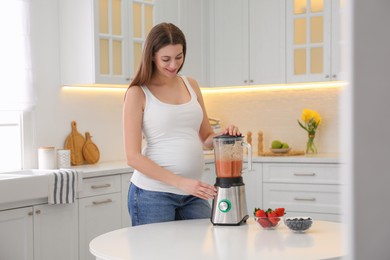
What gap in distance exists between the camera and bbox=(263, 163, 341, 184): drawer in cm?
453

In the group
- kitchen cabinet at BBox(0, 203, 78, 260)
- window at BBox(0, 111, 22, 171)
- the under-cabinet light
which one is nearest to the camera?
kitchen cabinet at BBox(0, 203, 78, 260)

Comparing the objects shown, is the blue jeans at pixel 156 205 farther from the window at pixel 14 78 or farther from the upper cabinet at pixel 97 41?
the upper cabinet at pixel 97 41

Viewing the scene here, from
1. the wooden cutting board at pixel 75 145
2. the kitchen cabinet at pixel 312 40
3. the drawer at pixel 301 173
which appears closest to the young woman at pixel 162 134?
the wooden cutting board at pixel 75 145

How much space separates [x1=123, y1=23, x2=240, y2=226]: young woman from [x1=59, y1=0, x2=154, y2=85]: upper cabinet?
1875mm

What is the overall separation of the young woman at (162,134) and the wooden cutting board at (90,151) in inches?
84.6

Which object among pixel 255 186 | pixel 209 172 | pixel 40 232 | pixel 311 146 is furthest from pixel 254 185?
pixel 40 232

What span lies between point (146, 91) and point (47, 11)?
223 cm

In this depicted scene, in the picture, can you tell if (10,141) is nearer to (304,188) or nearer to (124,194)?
(124,194)

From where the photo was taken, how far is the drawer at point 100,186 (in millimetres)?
3926

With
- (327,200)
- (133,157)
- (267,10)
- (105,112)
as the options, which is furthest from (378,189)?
(267,10)

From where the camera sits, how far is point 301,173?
4613 millimetres

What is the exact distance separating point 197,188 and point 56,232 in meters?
1.77

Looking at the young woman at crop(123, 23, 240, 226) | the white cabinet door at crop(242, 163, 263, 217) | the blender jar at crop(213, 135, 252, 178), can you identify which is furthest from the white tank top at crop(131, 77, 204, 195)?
the white cabinet door at crop(242, 163, 263, 217)

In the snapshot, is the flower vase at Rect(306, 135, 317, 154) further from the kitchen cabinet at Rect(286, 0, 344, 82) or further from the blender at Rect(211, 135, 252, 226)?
the blender at Rect(211, 135, 252, 226)
